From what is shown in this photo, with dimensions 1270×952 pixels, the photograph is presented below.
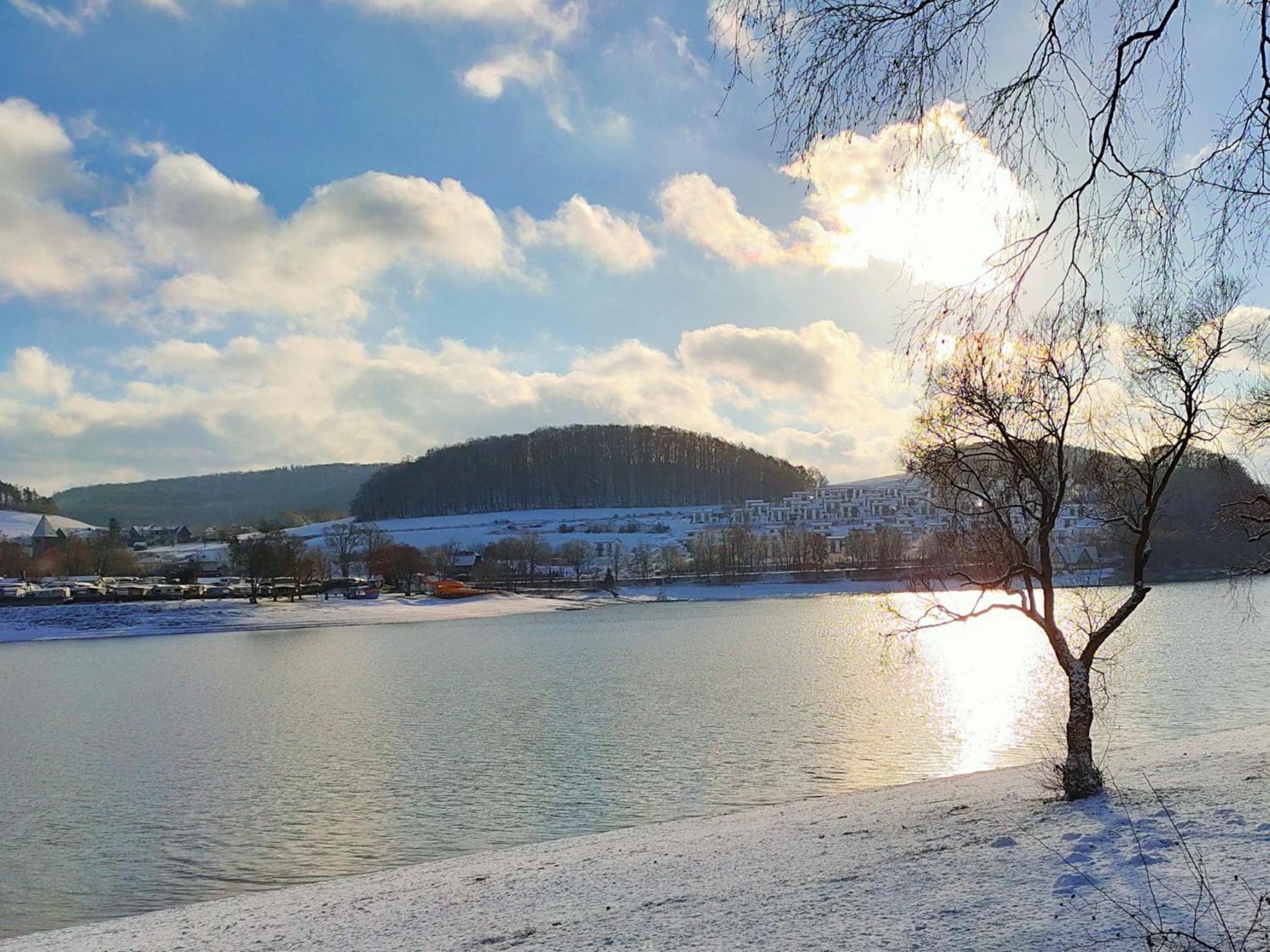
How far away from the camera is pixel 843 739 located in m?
20.4

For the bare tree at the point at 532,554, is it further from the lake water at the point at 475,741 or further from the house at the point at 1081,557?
the house at the point at 1081,557

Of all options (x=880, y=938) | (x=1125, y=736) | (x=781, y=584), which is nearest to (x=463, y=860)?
(x=880, y=938)

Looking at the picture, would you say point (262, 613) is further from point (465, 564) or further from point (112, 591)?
point (465, 564)

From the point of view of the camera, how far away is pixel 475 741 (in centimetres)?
2216

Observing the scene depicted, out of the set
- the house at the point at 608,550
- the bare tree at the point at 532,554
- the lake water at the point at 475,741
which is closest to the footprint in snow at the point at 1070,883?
the lake water at the point at 475,741

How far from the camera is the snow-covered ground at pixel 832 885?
6617 mm

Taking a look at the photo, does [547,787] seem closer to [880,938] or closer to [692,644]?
[880,938]

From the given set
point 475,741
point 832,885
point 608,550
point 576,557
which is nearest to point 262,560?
point 576,557

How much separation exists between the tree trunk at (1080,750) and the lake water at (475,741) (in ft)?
10.1

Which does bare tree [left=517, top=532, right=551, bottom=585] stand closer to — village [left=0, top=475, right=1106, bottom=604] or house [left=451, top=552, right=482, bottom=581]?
village [left=0, top=475, right=1106, bottom=604]

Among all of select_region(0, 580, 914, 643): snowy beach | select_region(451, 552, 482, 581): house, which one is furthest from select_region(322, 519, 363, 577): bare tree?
select_region(0, 580, 914, 643): snowy beach

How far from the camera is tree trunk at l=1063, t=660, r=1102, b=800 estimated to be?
1076 cm

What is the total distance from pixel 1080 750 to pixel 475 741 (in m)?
14.8

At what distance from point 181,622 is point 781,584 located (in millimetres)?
72750
